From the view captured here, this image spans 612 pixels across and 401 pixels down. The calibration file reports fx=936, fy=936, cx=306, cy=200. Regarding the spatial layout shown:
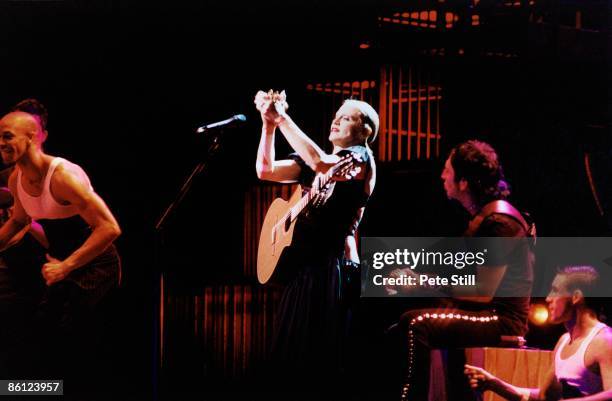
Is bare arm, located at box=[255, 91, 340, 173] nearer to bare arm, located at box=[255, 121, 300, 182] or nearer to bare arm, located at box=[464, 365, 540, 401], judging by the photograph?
bare arm, located at box=[255, 121, 300, 182]

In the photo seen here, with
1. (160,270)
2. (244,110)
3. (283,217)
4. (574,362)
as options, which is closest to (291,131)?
(244,110)

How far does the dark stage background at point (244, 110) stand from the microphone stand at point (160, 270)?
25 mm

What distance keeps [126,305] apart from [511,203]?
2369 mm

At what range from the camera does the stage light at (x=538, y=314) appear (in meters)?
4.84

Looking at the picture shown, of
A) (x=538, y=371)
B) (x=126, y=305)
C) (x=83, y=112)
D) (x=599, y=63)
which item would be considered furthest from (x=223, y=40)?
(x=538, y=371)

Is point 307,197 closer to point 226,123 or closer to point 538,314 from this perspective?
point 226,123

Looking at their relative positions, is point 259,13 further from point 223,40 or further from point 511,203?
point 511,203

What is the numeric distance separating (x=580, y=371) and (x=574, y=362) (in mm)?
50

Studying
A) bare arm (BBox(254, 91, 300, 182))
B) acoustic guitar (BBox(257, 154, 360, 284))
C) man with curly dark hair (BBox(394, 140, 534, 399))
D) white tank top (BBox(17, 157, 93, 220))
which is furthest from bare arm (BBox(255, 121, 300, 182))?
white tank top (BBox(17, 157, 93, 220))

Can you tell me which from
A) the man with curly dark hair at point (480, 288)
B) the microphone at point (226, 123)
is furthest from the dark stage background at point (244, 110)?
the microphone at point (226, 123)

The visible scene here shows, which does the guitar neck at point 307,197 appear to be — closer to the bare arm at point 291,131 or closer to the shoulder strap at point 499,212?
the bare arm at point 291,131

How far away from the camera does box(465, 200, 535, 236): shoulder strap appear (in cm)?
466

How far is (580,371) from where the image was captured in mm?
4473

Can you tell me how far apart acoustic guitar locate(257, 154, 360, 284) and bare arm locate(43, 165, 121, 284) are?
0.99m
